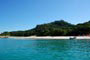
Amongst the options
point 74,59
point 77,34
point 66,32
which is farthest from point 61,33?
point 74,59

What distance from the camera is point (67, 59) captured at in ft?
81.8

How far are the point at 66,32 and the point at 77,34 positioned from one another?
34.5 ft

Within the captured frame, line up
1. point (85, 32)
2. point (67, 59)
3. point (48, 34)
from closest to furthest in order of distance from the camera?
1. point (67, 59)
2. point (85, 32)
3. point (48, 34)

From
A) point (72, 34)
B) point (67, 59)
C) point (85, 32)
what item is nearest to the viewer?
point (67, 59)

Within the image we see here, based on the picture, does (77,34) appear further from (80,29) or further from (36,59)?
(36,59)

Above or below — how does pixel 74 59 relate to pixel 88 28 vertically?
below

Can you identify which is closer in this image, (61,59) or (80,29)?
(61,59)

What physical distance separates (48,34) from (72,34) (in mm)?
23734

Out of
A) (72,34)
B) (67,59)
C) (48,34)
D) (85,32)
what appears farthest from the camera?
(48,34)

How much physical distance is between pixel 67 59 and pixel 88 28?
9674 centimetres

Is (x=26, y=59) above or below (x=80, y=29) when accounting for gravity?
below

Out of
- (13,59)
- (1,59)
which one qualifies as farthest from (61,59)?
(1,59)

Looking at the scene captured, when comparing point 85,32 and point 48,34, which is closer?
point 85,32

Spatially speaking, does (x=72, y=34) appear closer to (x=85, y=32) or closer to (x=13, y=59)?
(x=85, y=32)
